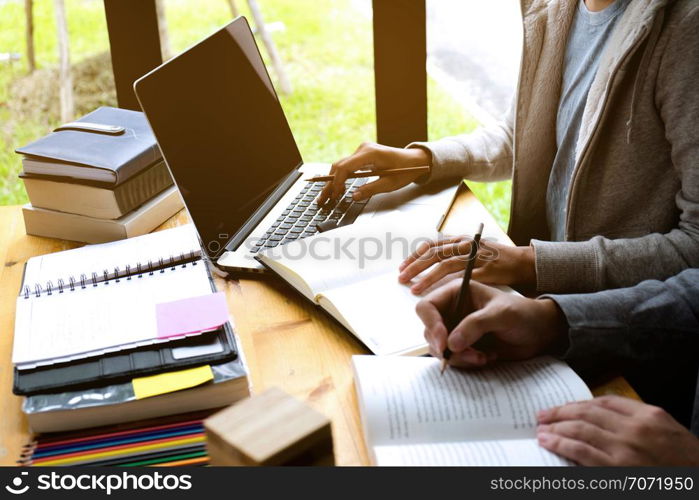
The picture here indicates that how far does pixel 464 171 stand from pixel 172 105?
23.1 inches

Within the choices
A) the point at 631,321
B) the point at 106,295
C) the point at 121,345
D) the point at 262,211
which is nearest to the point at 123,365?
the point at 121,345

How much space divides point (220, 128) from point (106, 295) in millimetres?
378

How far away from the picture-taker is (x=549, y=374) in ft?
2.86

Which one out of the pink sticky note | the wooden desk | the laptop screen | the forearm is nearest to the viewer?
the wooden desk

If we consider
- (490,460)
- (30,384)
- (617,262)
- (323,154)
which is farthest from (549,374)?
(323,154)

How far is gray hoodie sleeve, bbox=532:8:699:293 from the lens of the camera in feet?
3.41

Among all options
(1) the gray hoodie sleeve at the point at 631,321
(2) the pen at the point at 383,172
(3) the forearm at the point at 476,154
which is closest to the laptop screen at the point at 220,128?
(2) the pen at the point at 383,172

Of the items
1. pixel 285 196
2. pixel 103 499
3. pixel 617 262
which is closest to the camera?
pixel 103 499

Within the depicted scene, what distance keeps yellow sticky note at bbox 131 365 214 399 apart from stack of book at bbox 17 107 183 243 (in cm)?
48

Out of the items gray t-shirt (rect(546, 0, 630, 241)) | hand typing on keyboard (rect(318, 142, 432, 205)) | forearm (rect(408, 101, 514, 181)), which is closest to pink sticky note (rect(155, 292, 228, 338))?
hand typing on keyboard (rect(318, 142, 432, 205))

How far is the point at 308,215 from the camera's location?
1.31 m

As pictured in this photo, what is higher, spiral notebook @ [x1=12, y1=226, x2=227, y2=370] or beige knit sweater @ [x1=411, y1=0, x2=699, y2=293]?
beige knit sweater @ [x1=411, y1=0, x2=699, y2=293]

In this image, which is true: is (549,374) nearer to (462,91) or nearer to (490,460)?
(490,460)

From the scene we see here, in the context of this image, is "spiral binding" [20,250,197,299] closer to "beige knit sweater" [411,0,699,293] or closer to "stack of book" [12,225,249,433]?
"stack of book" [12,225,249,433]
